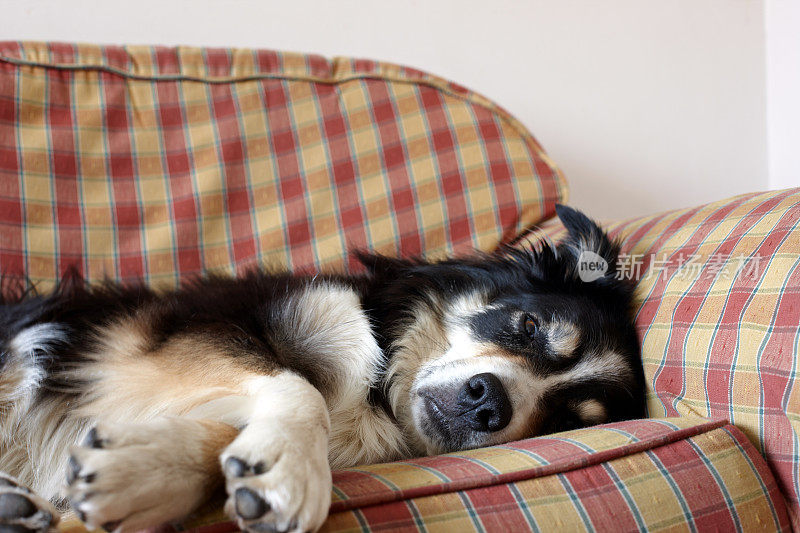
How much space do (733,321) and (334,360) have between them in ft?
3.09

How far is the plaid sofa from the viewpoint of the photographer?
4.33ft

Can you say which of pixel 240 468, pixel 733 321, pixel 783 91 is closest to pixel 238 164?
pixel 240 468

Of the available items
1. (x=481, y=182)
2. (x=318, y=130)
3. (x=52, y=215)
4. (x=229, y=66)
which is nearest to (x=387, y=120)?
(x=318, y=130)

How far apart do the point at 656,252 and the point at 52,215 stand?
6.16 feet

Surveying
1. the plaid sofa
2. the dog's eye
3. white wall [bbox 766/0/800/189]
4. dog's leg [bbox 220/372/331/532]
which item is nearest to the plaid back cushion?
the plaid sofa

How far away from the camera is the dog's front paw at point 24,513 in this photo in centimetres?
96

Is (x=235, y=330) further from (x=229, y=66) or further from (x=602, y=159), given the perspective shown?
(x=602, y=159)

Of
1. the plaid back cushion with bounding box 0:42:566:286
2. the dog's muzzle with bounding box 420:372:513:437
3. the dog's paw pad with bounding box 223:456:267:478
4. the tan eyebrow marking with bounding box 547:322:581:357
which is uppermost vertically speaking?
the plaid back cushion with bounding box 0:42:566:286

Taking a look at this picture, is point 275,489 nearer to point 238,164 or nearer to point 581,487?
point 581,487

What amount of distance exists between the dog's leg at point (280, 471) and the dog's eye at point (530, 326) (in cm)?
72

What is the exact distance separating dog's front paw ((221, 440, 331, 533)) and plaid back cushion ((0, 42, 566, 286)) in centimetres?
132

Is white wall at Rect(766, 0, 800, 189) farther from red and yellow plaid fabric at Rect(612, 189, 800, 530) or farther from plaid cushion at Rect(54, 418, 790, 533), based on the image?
plaid cushion at Rect(54, 418, 790, 533)

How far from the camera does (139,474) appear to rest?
3.34 feet

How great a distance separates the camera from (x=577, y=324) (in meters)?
1.80
